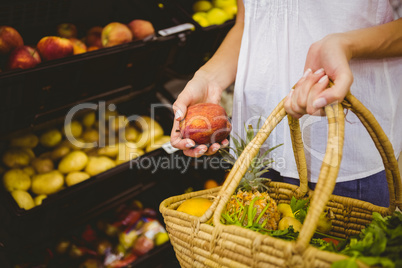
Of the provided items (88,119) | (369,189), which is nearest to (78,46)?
(88,119)

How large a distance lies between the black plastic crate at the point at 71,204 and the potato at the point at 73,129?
14 centimetres

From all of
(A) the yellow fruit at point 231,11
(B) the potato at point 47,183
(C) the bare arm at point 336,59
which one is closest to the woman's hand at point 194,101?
(C) the bare arm at point 336,59

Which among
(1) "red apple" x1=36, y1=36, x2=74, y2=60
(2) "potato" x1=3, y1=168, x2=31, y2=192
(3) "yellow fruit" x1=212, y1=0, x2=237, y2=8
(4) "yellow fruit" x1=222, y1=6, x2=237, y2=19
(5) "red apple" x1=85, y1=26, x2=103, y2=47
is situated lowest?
(2) "potato" x1=3, y1=168, x2=31, y2=192

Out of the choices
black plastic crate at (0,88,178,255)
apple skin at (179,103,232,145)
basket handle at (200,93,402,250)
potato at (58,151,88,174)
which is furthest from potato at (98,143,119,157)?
basket handle at (200,93,402,250)

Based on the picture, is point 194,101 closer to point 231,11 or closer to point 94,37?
point 94,37

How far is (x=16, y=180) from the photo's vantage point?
5.23ft

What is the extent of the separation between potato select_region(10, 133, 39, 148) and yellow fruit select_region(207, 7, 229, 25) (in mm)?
1343

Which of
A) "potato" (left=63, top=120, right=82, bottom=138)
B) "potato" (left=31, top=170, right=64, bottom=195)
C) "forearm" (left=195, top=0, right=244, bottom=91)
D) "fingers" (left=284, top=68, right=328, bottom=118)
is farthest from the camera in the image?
"potato" (left=63, top=120, right=82, bottom=138)

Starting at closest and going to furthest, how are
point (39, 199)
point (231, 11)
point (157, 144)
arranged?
point (39, 199), point (157, 144), point (231, 11)

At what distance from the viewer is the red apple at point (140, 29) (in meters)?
1.72

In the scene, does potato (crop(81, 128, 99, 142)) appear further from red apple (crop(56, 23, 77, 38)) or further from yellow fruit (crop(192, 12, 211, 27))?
yellow fruit (crop(192, 12, 211, 27))

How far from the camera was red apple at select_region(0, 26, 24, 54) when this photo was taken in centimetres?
137

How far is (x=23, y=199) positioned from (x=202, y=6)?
1.68 meters

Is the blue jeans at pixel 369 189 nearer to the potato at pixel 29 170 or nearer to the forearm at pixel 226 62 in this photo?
the forearm at pixel 226 62
